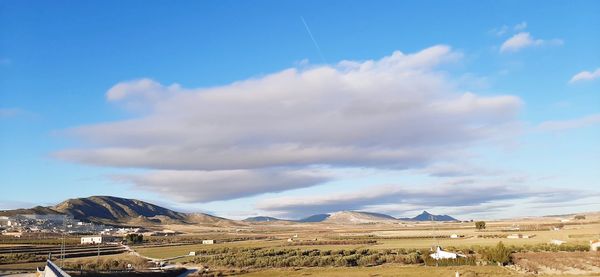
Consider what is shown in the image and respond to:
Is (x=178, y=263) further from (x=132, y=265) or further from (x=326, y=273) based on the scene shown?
(x=326, y=273)

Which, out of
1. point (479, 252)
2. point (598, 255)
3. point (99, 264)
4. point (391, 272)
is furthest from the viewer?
point (479, 252)

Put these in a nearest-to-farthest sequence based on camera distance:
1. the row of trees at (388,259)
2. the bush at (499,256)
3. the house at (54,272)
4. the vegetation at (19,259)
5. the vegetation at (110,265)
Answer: the house at (54,272)
the bush at (499,256)
the row of trees at (388,259)
the vegetation at (110,265)
the vegetation at (19,259)

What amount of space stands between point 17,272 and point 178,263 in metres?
26.1

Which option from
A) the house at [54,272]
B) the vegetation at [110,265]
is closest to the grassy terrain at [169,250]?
the vegetation at [110,265]

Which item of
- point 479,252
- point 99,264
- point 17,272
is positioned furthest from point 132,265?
point 479,252

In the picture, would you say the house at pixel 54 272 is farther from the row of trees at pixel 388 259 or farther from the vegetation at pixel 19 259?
the vegetation at pixel 19 259

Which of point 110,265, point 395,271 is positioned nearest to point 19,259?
point 110,265

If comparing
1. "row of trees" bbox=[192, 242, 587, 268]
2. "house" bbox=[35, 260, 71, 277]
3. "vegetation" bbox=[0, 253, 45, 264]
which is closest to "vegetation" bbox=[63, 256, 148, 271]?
"row of trees" bbox=[192, 242, 587, 268]

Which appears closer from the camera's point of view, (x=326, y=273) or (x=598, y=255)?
(x=326, y=273)

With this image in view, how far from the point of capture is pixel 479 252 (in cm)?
8412

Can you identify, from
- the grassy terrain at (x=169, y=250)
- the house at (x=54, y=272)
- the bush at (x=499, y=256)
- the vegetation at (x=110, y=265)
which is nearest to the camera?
the house at (x=54, y=272)

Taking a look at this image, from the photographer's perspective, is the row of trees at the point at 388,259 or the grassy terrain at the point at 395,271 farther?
the row of trees at the point at 388,259

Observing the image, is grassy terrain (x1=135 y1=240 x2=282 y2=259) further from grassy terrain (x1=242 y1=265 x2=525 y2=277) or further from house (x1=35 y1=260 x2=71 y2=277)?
house (x1=35 y1=260 x2=71 y2=277)

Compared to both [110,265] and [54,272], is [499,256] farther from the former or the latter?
[54,272]
